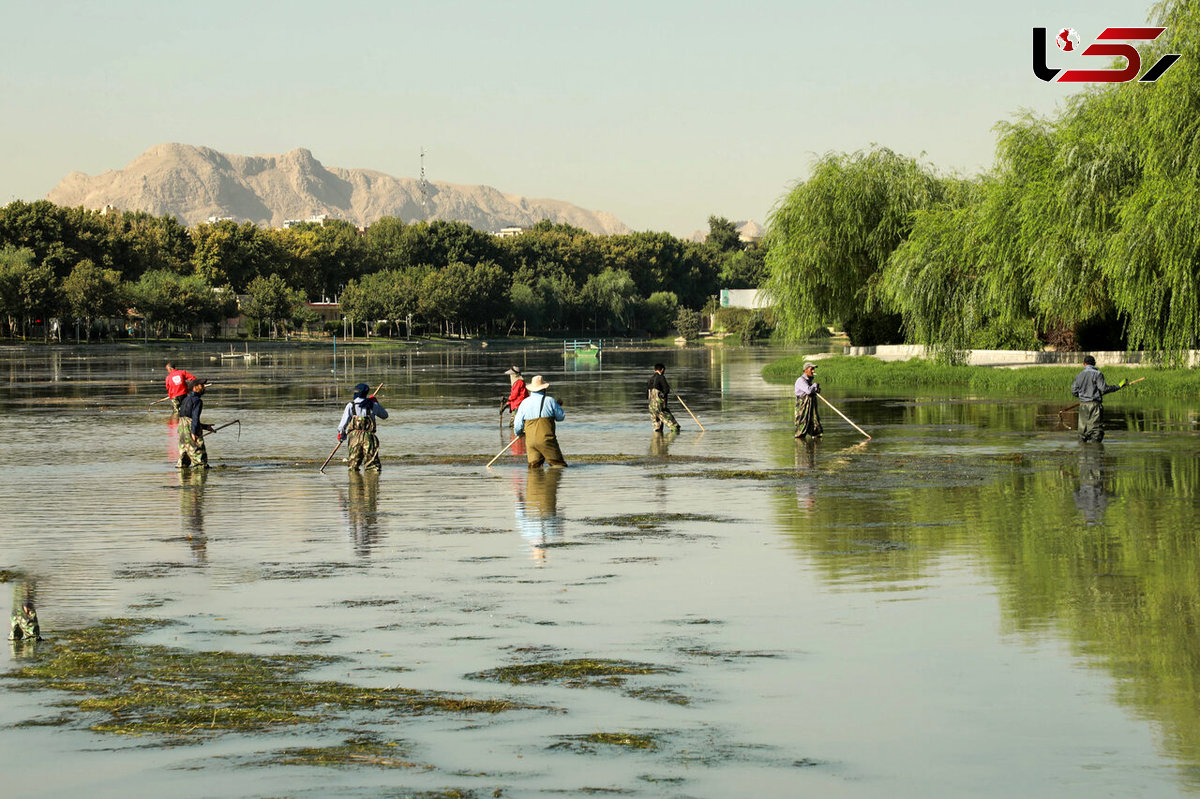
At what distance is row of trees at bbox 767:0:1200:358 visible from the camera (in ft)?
125

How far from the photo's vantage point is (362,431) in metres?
23.5

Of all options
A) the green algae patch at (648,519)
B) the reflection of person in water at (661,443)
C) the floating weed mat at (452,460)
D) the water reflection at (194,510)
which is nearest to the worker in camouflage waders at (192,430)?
the water reflection at (194,510)

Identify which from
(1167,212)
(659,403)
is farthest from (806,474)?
(1167,212)

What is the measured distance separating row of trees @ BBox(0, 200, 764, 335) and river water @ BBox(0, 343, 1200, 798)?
A: 292 feet

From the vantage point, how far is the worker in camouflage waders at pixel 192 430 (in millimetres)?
23594

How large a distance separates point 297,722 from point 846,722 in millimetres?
3201

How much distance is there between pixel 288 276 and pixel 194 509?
156903mm

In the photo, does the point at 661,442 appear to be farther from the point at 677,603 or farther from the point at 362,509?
the point at 677,603

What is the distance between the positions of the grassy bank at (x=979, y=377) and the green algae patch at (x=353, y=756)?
124 ft

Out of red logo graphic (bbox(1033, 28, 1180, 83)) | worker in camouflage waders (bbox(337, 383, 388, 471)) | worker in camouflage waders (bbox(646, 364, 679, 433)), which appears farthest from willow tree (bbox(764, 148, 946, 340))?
worker in camouflage waders (bbox(337, 383, 388, 471))

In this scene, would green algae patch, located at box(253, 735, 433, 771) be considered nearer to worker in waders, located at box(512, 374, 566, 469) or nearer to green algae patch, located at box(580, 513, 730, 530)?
green algae patch, located at box(580, 513, 730, 530)

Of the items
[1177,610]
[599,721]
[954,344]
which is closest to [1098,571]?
[1177,610]

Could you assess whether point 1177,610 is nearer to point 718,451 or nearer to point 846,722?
point 846,722

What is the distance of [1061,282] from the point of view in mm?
44312
